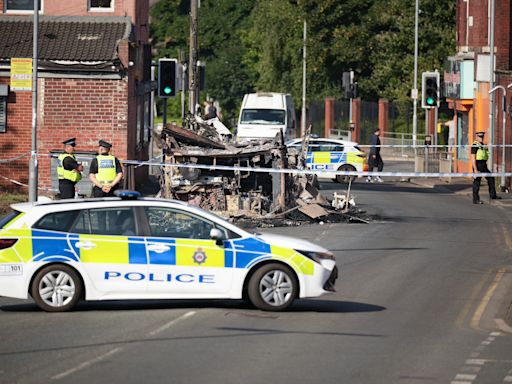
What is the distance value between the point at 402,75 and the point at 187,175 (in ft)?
142

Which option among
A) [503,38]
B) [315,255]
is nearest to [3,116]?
[315,255]

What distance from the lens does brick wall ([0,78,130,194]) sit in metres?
30.5

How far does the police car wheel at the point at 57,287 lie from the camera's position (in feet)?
44.1

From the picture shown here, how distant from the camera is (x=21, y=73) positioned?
23.4 meters

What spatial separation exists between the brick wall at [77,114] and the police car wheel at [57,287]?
17327 millimetres

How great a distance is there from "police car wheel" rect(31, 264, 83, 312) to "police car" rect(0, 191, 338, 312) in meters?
0.01

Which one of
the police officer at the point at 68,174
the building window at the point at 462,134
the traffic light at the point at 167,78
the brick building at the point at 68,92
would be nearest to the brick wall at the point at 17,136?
the brick building at the point at 68,92

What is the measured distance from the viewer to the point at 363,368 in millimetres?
10617

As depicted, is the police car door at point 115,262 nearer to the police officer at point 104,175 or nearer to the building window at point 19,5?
the police officer at point 104,175

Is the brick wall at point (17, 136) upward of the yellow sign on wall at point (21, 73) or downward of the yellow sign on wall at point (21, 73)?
downward

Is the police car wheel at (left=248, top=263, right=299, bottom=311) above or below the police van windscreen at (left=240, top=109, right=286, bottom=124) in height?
below

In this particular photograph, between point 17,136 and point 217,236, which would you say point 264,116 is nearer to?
point 17,136

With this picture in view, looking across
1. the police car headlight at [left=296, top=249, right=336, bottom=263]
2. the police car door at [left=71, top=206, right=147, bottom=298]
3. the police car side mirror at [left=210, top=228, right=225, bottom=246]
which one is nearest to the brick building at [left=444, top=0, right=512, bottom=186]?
the police car headlight at [left=296, top=249, right=336, bottom=263]

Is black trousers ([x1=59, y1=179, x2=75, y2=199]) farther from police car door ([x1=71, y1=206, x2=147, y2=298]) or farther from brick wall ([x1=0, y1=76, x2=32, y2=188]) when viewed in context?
brick wall ([x1=0, y1=76, x2=32, y2=188])
